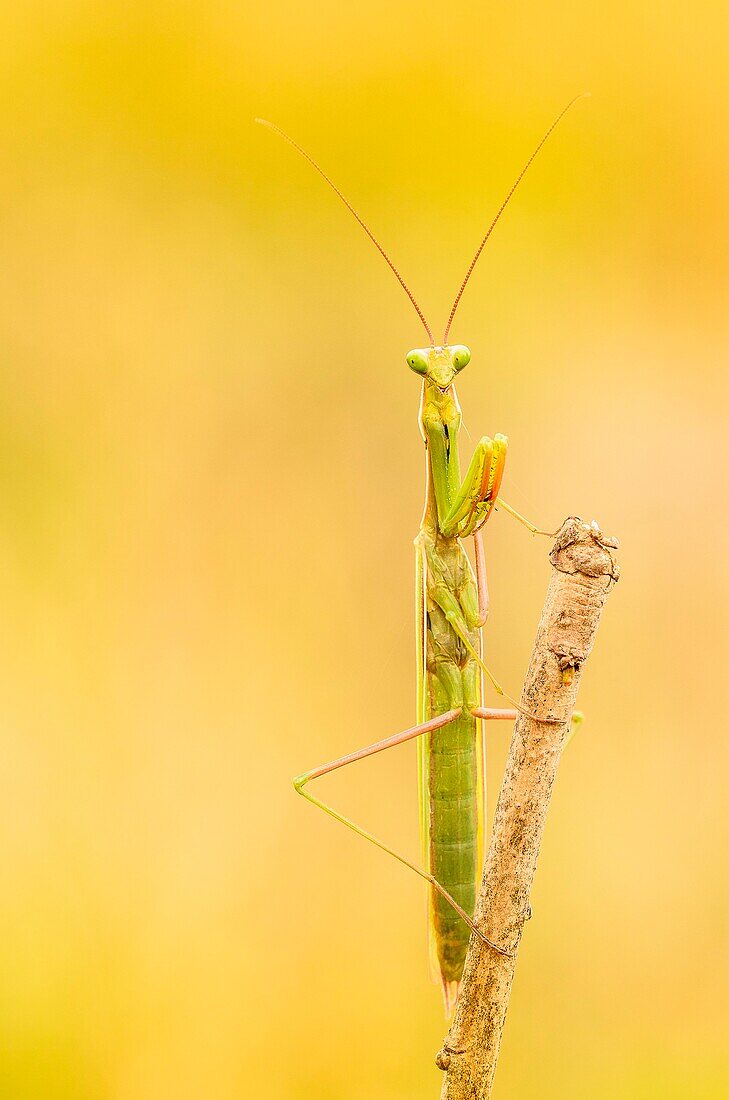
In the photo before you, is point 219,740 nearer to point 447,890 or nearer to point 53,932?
point 53,932

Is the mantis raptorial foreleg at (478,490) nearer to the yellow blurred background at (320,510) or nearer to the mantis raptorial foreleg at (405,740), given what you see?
the mantis raptorial foreleg at (405,740)

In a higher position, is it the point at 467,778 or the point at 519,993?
the point at 467,778

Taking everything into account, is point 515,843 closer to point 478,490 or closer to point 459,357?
point 478,490

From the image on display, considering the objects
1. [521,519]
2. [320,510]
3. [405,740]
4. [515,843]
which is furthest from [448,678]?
[320,510]

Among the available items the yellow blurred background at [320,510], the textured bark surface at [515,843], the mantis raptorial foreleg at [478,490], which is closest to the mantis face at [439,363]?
the mantis raptorial foreleg at [478,490]

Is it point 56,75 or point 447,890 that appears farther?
point 56,75

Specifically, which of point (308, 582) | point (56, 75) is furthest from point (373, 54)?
point (308, 582)
